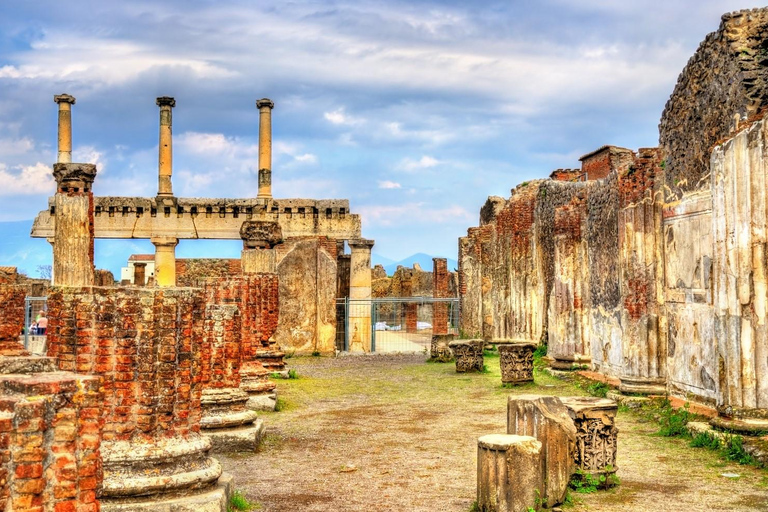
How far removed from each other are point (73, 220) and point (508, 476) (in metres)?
6.93

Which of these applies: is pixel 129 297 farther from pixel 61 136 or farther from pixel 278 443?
pixel 61 136

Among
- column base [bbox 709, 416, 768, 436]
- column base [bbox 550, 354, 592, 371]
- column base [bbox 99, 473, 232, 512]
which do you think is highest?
A: column base [bbox 550, 354, 592, 371]

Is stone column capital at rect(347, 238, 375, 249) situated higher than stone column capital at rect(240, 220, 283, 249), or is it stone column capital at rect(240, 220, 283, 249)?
stone column capital at rect(347, 238, 375, 249)

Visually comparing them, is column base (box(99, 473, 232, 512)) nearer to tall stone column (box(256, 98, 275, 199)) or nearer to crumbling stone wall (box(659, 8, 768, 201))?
crumbling stone wall (box(659, 8, 768, 201))

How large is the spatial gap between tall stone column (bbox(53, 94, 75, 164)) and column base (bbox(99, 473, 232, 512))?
24.7 m

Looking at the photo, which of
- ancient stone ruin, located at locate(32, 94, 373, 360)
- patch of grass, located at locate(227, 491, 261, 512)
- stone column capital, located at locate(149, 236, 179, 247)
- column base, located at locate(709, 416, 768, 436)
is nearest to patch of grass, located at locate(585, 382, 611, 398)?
column base, located at locate(709, 416, 768, 436)

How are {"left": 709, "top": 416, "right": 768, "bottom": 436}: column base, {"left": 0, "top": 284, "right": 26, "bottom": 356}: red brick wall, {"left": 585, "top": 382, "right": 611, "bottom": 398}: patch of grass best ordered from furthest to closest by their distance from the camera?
{"left": 585, "top": 382, "right": 611, "bottom": 398}: patch of grass < {"left": 0, "top": 284, "right": 26, "bottom": 356}: red brick wall < {"left": 709, "top": 416, "right": 768, "bottom": 436}: column base

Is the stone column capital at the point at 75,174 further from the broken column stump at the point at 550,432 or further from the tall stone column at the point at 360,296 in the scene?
the tall stone column at the point at 360,296

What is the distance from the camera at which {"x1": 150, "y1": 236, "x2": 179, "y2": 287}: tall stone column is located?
87.3 ft

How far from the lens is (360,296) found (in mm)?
24422

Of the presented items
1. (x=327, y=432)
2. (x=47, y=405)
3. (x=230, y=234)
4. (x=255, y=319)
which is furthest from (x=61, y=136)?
(x=47, y=405)

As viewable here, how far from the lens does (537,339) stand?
18.5 m

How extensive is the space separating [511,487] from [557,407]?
1.30 metres

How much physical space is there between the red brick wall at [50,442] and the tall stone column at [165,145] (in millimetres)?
24786
